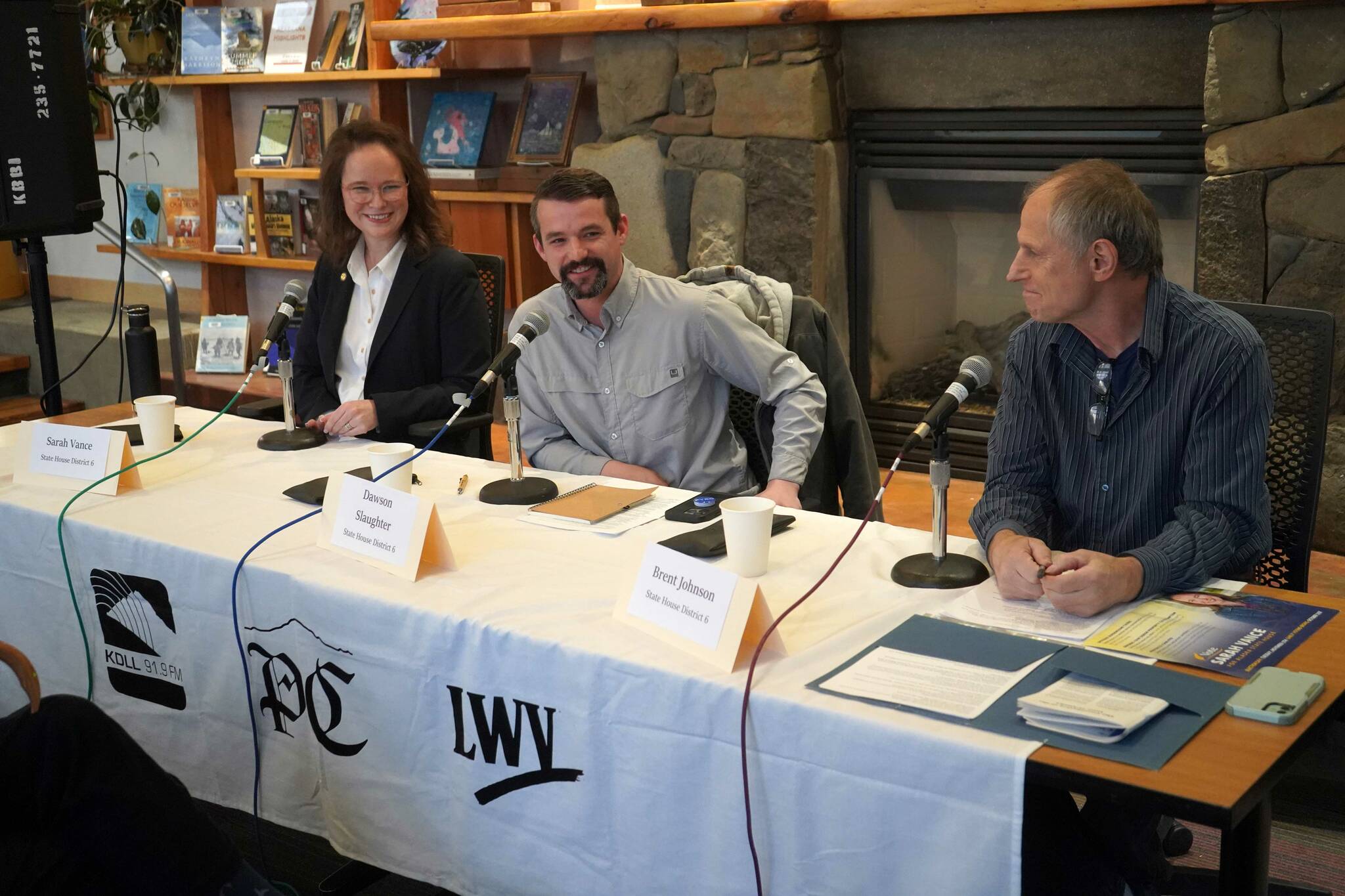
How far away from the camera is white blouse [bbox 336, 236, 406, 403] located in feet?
9.57

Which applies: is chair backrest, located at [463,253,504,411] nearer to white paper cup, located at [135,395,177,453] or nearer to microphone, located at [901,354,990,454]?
white paper cup, located at [135,395,177,453]

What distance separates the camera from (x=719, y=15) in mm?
3568

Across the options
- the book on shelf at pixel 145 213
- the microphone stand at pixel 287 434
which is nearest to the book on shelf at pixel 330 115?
the book on shelf at pixel 145 213

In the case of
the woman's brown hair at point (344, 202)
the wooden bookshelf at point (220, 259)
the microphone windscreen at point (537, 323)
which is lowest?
the wooden bookshelf at point (220, 259)

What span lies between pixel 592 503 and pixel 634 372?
1.35 ft

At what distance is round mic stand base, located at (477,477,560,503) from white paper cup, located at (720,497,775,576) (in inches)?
18.6

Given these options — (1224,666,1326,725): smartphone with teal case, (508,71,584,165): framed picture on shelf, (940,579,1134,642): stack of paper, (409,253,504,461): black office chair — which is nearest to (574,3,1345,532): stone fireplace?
(508,71,584,165): framed picture on shelf

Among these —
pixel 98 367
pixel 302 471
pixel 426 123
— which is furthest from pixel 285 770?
pixel 98 367

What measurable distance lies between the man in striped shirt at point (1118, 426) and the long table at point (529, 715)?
168 millimetres

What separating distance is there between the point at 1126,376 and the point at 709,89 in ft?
7.46

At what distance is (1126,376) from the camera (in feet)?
5.90

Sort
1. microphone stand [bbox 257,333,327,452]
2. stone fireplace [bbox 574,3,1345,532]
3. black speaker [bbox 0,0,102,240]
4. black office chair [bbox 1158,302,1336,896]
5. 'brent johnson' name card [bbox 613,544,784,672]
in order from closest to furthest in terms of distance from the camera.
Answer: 'brent johnson' name card [bbox 613,544,784,672], black office chair [bbox 1158,302,1336,896], microphone stand [bbox 257,333,327,452], black speaker [bbox 0,0,102,240], stone fireplace [bbox 574,3,1345,532]

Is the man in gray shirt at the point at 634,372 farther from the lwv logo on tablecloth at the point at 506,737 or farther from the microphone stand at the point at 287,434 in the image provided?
the lwv logo on tablecloth at the point at 506,737

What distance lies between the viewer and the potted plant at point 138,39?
17.1 feet
